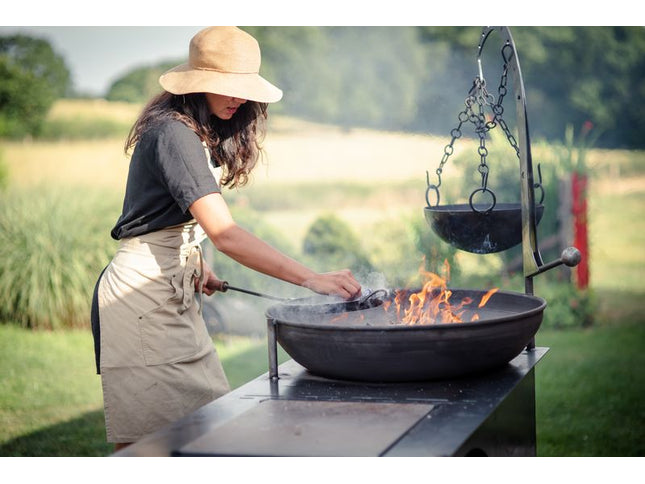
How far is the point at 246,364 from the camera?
5816mm

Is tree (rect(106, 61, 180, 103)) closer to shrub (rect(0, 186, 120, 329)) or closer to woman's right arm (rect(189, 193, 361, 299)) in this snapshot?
shrub (rect(0, 186, 120, 329))

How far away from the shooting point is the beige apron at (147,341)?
8.02 ft

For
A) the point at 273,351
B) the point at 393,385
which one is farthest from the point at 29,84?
the point at 393,385

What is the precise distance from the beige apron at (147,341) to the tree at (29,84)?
19.9 ft

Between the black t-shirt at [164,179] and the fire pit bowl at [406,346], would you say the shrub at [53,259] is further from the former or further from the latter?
the fire pit bowl at [406,346]

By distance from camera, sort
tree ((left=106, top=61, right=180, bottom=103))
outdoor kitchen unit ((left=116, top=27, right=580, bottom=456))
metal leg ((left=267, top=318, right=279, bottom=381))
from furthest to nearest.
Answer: tree ((left=106, top=61, right=180, bottom=103))
metal leg ((left=267, top=318, right=279, bottom=381))
outdoor kitchen unit ((left=116, top=27, right=580, bottom=456))

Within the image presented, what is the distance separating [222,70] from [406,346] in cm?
100

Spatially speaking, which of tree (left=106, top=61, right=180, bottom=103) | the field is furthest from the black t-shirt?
tree (left=106, top=61, right=180, bottom=103)

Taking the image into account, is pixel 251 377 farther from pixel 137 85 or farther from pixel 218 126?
pixel 137 85

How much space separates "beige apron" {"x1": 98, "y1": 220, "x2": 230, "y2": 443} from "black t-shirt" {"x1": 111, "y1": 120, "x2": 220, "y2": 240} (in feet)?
0.19

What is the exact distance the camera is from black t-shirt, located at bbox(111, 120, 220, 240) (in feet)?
7.20

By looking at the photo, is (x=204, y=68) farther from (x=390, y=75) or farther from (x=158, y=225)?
(x=390, y=75)

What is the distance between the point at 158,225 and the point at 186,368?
45 centimetres

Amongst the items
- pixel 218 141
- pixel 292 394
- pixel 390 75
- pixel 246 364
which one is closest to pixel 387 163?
pixel 390 75
